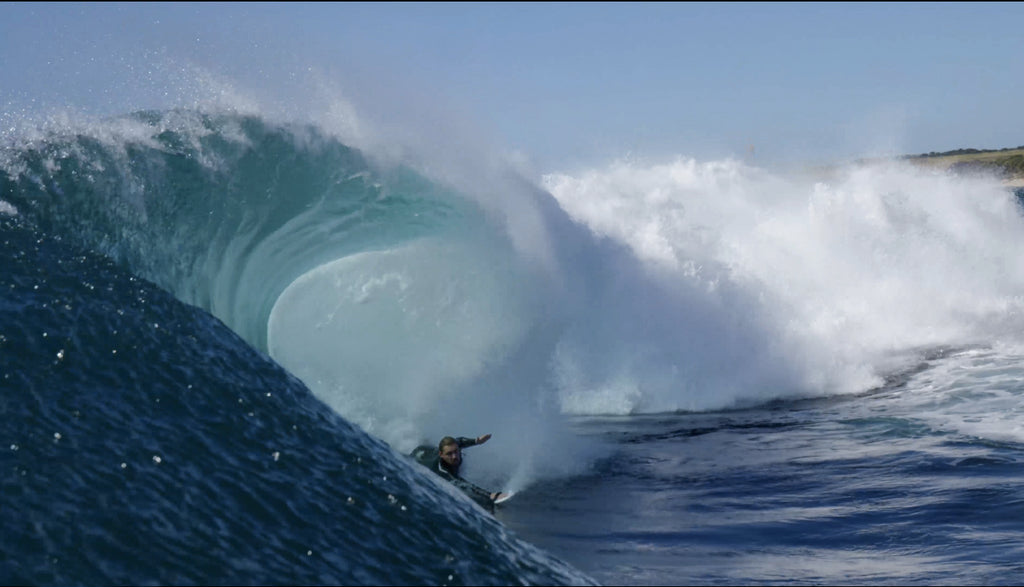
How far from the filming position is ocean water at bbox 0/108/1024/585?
7.15 m

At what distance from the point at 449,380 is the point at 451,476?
13.9 feet

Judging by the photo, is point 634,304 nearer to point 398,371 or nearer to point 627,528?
point 398,371

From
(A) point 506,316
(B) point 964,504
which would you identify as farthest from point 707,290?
(B) point 964,504

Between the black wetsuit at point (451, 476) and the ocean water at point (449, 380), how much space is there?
40 cm

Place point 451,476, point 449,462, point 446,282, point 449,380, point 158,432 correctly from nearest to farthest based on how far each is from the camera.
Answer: point 158,432 < point 451,476 < point 449,462 < point 449,380 < point 446,282

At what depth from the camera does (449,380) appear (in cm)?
1542

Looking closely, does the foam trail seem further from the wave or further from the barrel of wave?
the barrel of wave

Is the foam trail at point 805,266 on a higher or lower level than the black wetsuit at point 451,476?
higher

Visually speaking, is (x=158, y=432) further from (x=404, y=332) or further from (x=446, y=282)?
(x=446, y=282)

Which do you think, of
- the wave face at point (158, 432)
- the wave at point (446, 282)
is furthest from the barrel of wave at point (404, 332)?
the wave face at point (158, 432)

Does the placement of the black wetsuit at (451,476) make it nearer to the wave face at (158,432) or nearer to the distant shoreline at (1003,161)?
the wave face at (158,432)

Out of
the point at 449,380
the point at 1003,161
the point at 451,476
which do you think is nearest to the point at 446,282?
the point at 449,380

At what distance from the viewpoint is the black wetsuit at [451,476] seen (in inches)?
432

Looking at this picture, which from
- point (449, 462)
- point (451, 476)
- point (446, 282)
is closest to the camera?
point (451, 476)
